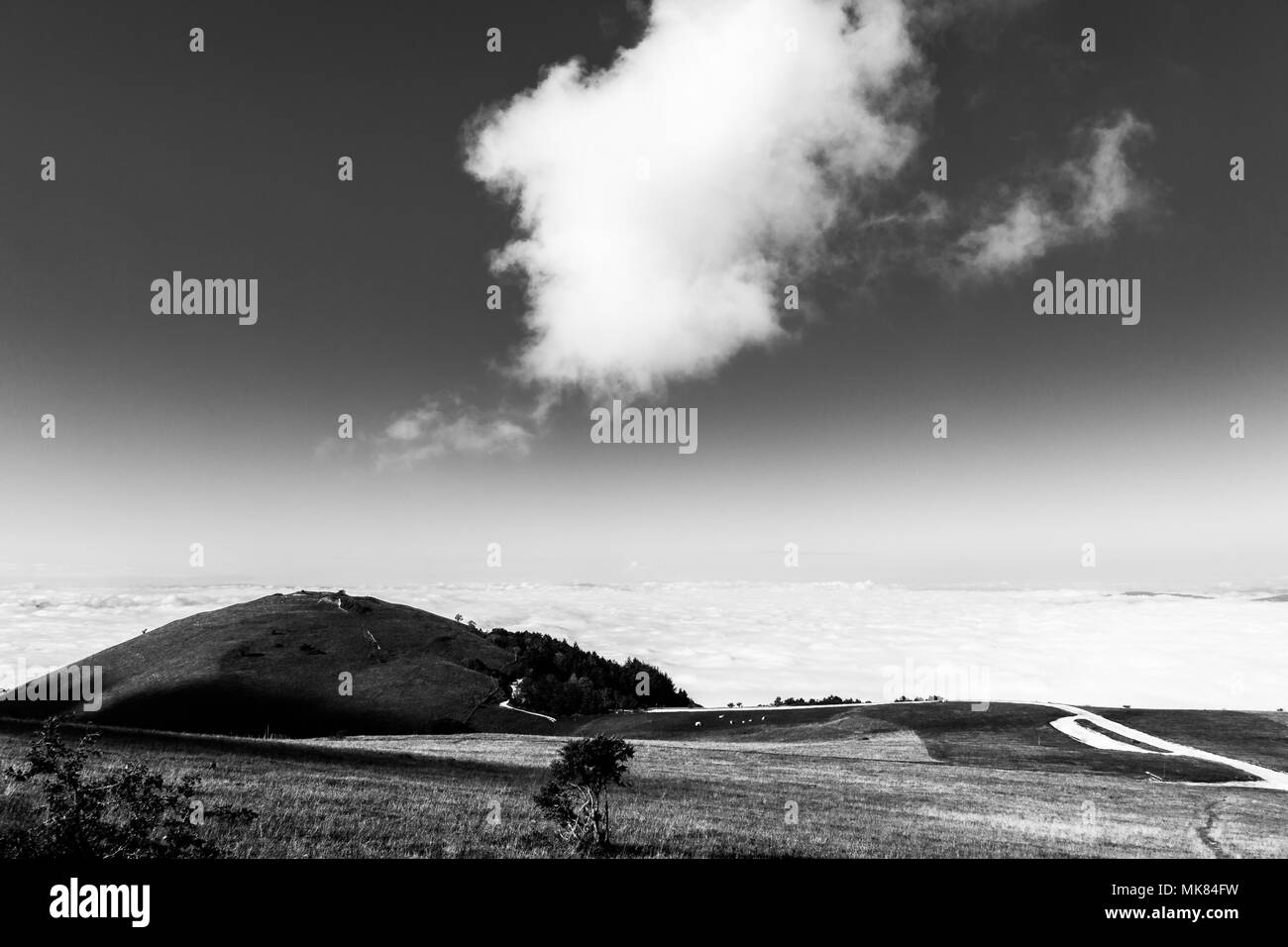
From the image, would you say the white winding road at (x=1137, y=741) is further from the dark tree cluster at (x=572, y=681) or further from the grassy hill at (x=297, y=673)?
the grassy hill at (x=297, y=673)

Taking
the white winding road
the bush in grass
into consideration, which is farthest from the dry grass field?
the white winding road

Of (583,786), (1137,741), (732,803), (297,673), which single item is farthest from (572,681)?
(583,786)

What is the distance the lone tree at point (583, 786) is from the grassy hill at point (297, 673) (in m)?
82.9

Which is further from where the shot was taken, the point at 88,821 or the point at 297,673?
the point at 297,673

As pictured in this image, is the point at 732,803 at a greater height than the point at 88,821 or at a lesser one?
lesser

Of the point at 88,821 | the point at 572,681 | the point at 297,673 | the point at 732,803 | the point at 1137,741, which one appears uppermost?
the point at 88,821

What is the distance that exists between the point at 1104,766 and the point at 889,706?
3661cm

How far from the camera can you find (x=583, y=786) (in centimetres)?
2012

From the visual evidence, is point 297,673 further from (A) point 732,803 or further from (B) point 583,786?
(B) point 583,786

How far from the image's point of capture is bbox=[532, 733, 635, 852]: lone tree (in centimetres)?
1930

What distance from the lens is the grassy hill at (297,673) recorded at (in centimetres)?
9281

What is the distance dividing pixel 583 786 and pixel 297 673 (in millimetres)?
106119
